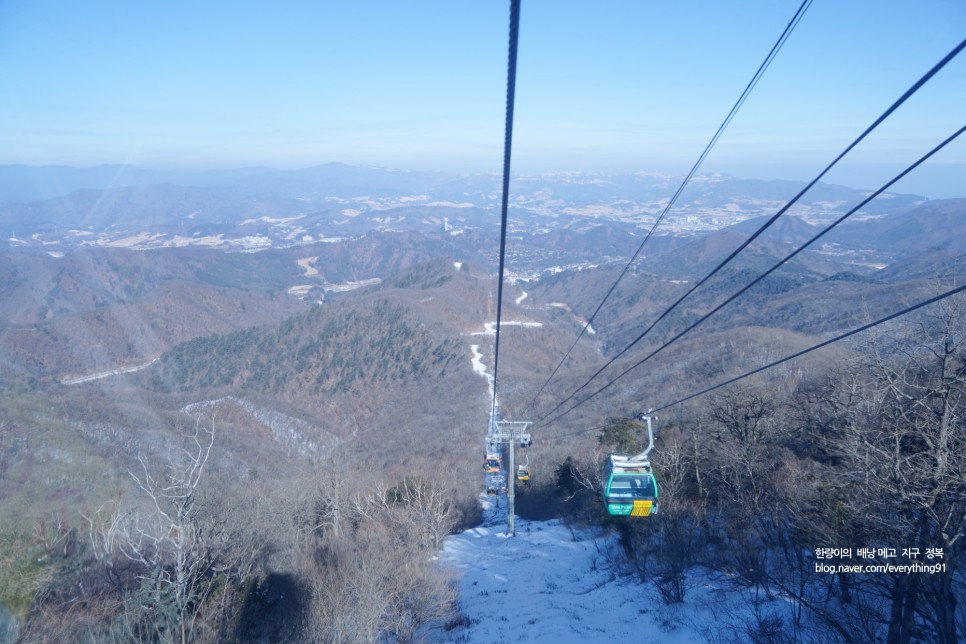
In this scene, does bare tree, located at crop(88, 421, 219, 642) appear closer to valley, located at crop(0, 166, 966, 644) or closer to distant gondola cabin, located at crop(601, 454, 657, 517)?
valley, located at crop(0, 166, 966, 644)

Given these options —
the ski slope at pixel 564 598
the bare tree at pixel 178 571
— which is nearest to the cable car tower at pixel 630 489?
the ski slope at pixel 564 598

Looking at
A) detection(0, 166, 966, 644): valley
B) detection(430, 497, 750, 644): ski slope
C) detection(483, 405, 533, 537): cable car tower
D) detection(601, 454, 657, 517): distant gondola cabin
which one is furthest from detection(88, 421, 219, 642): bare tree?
detection(483, 405, 533, 537): cable car tower

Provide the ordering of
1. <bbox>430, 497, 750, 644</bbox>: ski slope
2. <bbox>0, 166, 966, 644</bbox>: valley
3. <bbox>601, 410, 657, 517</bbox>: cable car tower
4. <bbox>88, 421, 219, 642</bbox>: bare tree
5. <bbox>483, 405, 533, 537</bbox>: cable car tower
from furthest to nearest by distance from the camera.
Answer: <bbox>0, 166, 966, 644</bbox>: valley
<bbox>483, 405, 533, 537</bbox>: cable car tower
<bbox>430, 497, 750, 644</bbox>: ski slope
<bbox>601, 410, 657, 517</bbox>: cable car tower
<bbox>88, 421, 219, 642</bbox>: bare tree

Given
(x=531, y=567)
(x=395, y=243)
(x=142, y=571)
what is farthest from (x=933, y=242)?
(x=142, y=571)

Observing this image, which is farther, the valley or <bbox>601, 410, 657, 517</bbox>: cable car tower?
the valley

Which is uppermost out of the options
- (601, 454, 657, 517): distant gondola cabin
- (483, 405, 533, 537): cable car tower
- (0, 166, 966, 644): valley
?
(601, 454, 657, 517): distant gondola cabin

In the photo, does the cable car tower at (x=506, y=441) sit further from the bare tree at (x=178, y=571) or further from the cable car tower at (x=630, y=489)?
the bare tree at (x=178, y=571)

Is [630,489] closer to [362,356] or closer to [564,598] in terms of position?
[564,598]

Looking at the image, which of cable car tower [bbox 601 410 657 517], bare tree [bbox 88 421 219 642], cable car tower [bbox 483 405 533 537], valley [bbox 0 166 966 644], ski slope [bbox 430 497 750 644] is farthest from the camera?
valley [bbox 0 166 966 644]

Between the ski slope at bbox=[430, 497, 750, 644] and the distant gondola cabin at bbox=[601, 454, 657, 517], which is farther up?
the distant gondola cabin at bbox=[601, 454, 657, 517]
